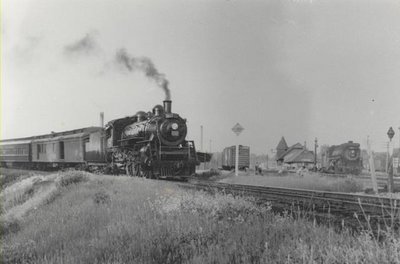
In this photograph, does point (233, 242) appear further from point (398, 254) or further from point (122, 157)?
point (122, 157)

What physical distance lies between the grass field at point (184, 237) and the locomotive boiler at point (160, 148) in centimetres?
652

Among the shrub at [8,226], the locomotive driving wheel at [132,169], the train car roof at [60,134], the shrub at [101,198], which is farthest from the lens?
the train car roof at [60,134]

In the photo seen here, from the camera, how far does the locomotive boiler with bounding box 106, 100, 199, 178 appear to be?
1577cm

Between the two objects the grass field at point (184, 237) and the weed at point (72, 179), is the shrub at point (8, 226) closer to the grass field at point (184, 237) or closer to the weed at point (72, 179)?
the grass field at point (184, 237)

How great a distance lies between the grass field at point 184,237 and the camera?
4684mm

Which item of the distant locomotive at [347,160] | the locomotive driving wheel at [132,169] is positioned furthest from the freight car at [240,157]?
the locomotive driving wheel at [132,169]

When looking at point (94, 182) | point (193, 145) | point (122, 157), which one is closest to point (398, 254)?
point (94, 182)

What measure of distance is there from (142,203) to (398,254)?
18.8 ft

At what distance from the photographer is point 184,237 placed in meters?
5.80

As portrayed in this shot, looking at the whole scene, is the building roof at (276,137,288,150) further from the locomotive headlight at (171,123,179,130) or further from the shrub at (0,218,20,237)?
the shrub at (0,218,20,237)

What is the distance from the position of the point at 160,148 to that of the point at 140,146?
1.38 metres

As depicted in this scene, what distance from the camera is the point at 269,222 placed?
20.4 ft

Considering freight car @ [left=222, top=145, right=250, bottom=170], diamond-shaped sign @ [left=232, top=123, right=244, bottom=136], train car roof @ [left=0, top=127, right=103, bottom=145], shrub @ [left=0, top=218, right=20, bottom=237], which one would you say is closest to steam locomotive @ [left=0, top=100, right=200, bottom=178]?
train car roof @ [left=0, top=127, right=103, bottom=145]

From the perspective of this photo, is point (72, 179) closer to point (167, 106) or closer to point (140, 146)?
point (140, 146)
